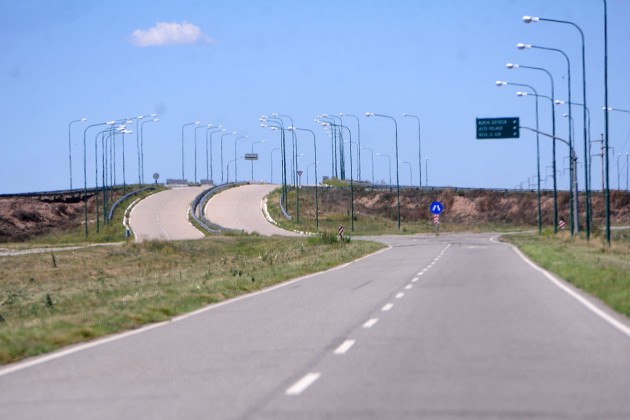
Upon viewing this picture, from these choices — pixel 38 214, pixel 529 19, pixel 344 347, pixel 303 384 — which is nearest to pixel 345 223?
pixel 38 214

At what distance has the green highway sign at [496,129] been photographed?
227 ft

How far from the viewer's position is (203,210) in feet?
342

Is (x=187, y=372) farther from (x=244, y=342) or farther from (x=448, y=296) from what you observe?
(x=448, y=296)

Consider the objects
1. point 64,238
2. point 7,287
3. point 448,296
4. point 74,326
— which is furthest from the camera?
point 64,238

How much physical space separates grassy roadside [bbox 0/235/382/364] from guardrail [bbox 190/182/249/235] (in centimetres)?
1456

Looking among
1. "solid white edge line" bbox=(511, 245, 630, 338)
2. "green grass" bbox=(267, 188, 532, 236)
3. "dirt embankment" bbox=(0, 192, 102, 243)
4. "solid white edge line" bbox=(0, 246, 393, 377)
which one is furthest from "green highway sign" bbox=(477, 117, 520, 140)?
"dirt embankment" bbox=(0, 192, 102, 243)

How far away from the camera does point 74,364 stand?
12500mm

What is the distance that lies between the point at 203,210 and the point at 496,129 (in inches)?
1681

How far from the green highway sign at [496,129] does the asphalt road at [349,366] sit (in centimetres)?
4982

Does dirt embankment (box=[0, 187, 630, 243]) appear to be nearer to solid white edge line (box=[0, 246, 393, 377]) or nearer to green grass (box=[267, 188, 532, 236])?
green grass (box=[267, 188, 532, 236])

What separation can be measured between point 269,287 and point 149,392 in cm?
1627

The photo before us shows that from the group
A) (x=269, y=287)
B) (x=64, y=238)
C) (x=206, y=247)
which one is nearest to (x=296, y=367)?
(x=269, y=287)

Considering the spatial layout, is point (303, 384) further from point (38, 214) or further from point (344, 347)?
point (38, 214)

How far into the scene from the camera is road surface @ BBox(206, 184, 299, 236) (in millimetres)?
91250
